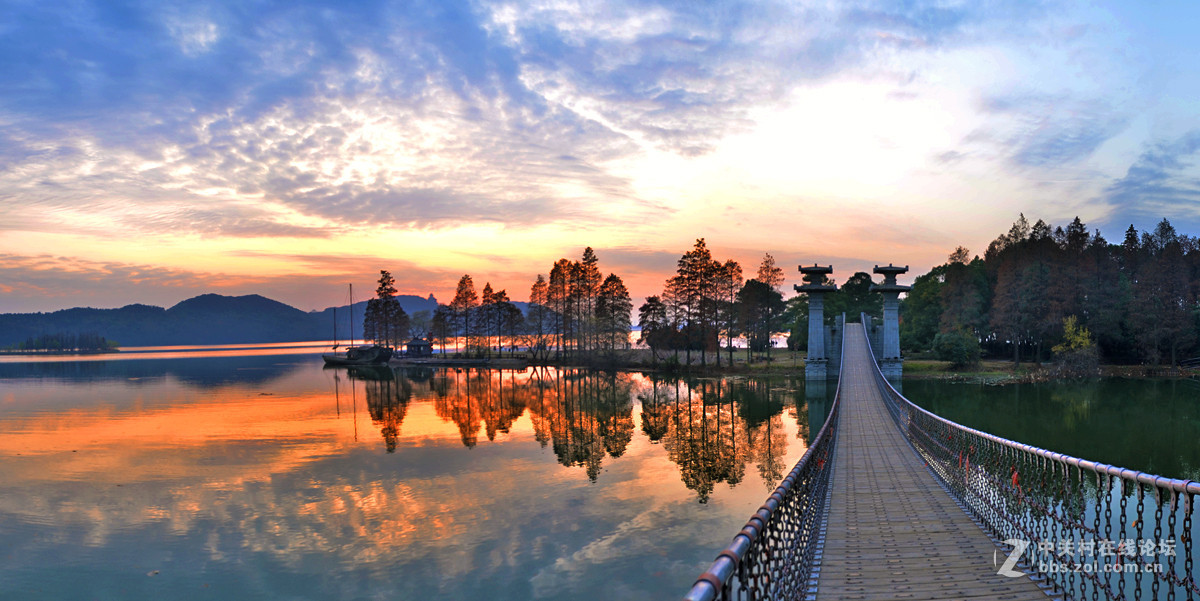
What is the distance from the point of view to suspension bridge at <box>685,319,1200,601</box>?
16.0 feet

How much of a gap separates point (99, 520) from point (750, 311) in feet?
205

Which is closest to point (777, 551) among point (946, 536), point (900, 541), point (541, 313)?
point (900, 541)

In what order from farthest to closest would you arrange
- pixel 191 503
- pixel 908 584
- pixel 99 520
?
pixel 191 503 → pixel 99 520 → pixel 908 584

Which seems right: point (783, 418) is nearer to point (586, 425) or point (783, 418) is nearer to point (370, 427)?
point (586, 425)

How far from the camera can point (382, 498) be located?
16344 millimetres

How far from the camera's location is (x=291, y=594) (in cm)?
1028

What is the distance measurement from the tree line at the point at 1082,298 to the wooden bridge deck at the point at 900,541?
161ft

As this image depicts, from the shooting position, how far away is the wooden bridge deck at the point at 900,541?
6555 millimetres

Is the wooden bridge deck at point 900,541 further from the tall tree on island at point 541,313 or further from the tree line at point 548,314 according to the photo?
the tall tree on island at point 541,313

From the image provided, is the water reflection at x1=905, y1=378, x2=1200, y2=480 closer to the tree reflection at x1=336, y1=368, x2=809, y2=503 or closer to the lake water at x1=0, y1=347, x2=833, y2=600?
the lake water at x1=0, y1=347, x2=833, y2=600

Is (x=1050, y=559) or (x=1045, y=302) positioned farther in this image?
(x=1045, y=302)

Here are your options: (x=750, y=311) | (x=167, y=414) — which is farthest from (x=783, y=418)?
(x=750, y=311)

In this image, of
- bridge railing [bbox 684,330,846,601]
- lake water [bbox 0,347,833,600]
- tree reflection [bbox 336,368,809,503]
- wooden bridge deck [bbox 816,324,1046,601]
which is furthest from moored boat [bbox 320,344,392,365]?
bridge railing [bbox 684,330,846,601]

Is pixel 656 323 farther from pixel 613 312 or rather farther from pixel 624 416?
pixel 624 416
